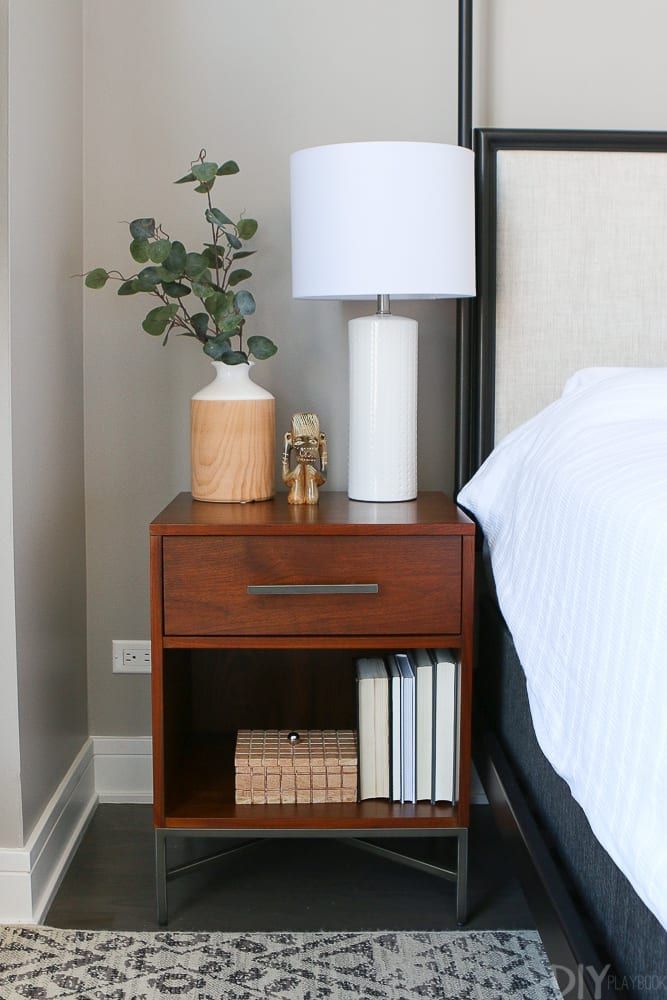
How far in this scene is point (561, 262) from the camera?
1.79 metres

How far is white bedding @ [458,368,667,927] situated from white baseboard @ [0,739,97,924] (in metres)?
0.87

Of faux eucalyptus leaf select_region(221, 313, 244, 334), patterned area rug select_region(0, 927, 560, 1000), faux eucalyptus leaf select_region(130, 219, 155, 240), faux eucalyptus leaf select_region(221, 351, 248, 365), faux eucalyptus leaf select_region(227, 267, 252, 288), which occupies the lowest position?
patterned area rug select_region(0, 927, 560, 1000)

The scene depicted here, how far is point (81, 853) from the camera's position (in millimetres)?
1793

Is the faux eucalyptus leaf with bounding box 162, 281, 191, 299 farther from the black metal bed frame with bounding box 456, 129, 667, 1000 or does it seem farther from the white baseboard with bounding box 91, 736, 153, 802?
the white baseboard with bounding box 91, 736, 153, 802

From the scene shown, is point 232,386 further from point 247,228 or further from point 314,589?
point 314,589

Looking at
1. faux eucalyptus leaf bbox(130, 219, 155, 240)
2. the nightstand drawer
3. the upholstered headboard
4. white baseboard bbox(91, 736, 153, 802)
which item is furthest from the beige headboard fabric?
white baseboard bbox(91, 736, 153, 802)

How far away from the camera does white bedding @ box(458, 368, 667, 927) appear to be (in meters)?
0.81

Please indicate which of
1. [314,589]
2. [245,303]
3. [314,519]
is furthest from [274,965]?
[245,303]

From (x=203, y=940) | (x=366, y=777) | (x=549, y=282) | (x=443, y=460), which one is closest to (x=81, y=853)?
(x=203, y=940)

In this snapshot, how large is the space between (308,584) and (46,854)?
2.17 feet

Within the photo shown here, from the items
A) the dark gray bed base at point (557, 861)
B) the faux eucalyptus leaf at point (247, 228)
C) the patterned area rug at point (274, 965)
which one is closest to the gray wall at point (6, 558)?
the patterned area rug at point (274, 965)

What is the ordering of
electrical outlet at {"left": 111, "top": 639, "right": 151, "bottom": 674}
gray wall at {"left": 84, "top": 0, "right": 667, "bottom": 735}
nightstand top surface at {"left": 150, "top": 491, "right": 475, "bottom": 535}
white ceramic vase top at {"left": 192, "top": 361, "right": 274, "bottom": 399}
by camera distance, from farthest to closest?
electrical outlet at {"left": 111, "top": 639, "right": 151, "bottom": 674} → gray wall at {"left": 84, "top": 0, "right": 667, "bottom": 735} → white ceramic vase top at {"left": 192, "top": 361, "right": 274, "bottom": 399} → nightstand top surface at {"left": 150, "top": 491, "right": 475, "bottom": 535}

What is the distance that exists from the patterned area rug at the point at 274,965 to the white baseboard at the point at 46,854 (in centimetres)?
4

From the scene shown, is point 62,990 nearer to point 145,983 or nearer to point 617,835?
point 145,983
